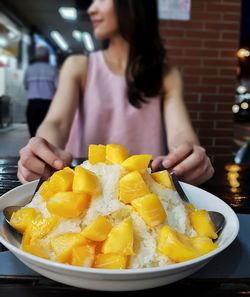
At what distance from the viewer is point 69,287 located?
0.37m

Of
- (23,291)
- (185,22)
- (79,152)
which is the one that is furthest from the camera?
(185,22)

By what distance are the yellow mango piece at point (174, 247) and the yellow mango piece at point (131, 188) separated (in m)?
0.06

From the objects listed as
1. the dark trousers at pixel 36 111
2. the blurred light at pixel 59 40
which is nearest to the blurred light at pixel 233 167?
the dark trousers at pixel 36 111

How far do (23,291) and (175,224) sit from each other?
0.19m

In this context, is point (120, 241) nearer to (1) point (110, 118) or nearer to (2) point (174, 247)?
(2) point (174, 247)

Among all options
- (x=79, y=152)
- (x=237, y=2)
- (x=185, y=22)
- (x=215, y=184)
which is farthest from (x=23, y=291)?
(x=237, y=2)

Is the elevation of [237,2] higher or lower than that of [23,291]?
higher

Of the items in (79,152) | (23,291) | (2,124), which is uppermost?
(23,291)

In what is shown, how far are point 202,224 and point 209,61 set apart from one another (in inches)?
70.3

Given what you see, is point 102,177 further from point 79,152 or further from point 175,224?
point 79,152

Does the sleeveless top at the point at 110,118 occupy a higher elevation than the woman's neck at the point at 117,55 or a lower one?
lower

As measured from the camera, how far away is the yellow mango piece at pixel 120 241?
1.15 ft

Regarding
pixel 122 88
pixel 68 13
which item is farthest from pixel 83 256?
pixel 68 13

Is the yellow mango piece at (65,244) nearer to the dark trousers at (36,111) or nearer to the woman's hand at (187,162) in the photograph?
the woman's hand at (187,162)
